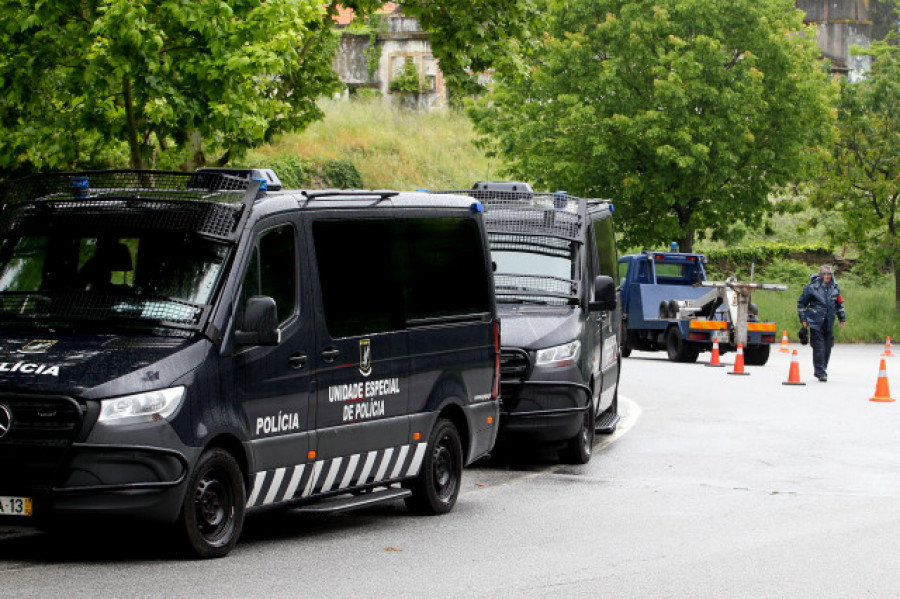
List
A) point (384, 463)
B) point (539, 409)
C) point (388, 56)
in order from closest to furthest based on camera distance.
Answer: point (384, 463)
point (539, 409)
point (388, 56)

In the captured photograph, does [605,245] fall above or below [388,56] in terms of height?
below

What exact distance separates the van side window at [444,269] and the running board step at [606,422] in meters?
4.50

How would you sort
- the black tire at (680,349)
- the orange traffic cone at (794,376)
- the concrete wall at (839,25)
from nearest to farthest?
the orange traffic cone at (794,376) < the black tire at (680,349) < the concrete wall at (839,25)

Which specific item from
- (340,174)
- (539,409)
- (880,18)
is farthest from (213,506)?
(880,18)

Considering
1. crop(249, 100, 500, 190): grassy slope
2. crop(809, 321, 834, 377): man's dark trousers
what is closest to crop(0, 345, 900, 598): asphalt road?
crop(809, 321, 834, 377): man's dark trousers

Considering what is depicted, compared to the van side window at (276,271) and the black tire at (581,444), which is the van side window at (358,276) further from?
the black tire at (581,444)

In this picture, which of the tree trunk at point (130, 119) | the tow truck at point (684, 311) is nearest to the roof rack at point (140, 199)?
the tree trunk at point (130, 119)

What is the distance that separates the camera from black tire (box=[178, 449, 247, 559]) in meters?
8.61

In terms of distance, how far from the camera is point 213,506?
8.90 meters

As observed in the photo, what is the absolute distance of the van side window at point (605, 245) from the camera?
1680 cm

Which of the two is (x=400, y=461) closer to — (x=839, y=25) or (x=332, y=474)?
(x=332, y=474)

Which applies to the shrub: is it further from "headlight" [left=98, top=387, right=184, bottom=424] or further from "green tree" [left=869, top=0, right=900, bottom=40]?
"green tree" [left=869, top=0, right=900, bottom=40]

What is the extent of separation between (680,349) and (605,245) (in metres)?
15.2

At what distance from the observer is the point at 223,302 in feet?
29.6
